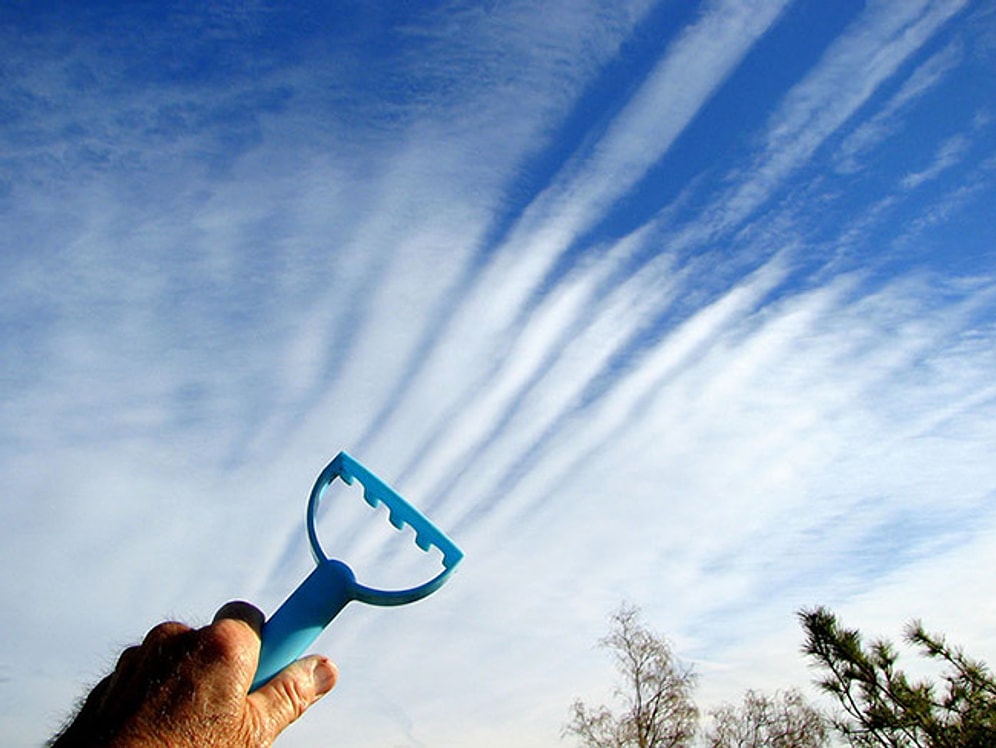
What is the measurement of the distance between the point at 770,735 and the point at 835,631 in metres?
16.9

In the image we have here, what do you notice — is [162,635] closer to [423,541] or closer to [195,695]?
[195,695]

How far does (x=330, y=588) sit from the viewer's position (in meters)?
1.86

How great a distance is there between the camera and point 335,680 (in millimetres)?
1534

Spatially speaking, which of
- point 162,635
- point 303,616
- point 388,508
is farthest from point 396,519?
point 162,635

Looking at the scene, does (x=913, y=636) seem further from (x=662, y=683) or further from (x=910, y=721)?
(x=662, y=683)

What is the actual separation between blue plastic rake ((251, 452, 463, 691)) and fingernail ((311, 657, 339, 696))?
5.2 inches

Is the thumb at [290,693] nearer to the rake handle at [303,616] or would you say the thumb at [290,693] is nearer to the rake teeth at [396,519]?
the rake handle at [303,616]

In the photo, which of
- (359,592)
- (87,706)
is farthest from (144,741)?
(359,592)

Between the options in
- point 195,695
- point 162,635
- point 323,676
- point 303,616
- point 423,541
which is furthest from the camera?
point 423,541

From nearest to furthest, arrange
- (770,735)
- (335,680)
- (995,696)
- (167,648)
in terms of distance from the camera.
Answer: (167,648), (335,680), (995,696), (770,735)

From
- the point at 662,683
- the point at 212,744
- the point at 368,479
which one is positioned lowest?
the point at 212,744

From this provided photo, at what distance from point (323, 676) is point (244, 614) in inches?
8.3

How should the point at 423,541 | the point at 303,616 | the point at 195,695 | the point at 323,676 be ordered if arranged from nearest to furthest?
the point at 195,695 < the point at 323,676 < the point at 303,616 < the point at 423,541

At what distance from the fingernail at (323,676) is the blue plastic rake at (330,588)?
0.44ft
